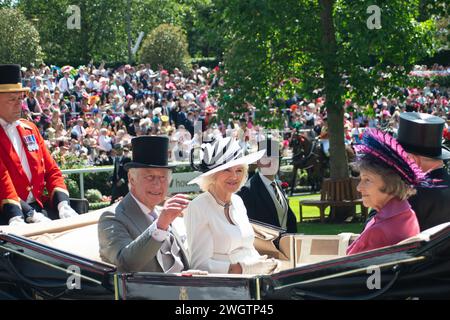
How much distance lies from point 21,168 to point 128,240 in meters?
2.19

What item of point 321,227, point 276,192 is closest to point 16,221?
point 276,192

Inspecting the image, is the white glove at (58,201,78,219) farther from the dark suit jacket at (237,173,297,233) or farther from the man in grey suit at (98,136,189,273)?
the dark suit jacket at (237,173,297,233)

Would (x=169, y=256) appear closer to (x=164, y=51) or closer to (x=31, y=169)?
(x=31, y=169)

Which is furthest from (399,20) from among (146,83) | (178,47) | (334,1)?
(178,47)

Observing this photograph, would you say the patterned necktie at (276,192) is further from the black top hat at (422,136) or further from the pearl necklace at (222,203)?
the black top hat at (422,136)

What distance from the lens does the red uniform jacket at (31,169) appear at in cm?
698

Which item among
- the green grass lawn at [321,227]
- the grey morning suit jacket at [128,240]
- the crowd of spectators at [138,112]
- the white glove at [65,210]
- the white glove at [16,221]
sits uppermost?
the grey morning suit jacket at [128,240]

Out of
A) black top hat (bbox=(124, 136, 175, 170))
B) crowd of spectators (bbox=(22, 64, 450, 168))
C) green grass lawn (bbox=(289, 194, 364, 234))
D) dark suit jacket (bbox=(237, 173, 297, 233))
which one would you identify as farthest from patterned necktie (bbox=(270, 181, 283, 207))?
crowd of spectators (bbox=(22, 64, 450, 168))

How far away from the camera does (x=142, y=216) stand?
534 centimetres

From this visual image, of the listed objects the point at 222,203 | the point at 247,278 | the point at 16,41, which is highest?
the point at 16,41

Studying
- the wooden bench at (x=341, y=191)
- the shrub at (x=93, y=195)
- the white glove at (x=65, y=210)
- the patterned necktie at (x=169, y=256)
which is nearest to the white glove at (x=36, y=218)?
the white glove at (x=65, y=210)

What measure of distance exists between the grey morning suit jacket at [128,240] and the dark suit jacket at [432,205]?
157 centimetres

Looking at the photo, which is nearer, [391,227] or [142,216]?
[391,227]

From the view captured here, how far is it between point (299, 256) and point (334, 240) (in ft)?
1.00
